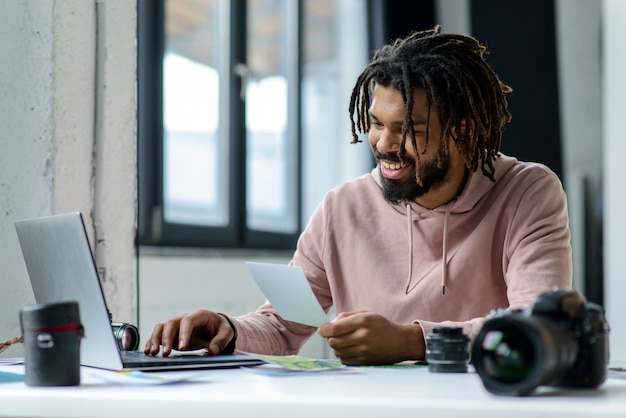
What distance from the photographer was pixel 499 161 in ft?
5.71

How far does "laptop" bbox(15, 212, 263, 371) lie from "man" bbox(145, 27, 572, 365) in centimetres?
37

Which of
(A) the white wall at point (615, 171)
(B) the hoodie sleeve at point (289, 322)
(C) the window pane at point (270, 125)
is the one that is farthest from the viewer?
(C) the window pane at point (270, 125)

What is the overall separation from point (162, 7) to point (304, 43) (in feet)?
4.03

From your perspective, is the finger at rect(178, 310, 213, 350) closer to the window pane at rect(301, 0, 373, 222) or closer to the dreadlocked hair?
the dreadlocked hair

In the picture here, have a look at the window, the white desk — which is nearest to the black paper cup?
the white desk

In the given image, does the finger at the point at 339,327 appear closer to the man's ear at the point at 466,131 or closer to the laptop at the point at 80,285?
the laptop at the point at 80,285

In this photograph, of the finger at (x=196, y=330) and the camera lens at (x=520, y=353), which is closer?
the camera lens at (x=520, y=353)

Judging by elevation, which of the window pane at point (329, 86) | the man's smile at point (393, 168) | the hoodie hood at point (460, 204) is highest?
the window pane at point (329, 86)

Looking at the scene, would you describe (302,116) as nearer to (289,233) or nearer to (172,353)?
(289,233)

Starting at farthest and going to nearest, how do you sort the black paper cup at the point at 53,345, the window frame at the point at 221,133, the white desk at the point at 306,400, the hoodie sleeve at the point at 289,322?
the window frame at the point at 221,133, the hoodie sleeve at the point at 289,322, the black paper cup at the point at 53,345, the white desk at the point at 306,400

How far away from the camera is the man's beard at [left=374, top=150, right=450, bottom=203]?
1.67 metres

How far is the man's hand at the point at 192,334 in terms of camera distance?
132 centimetres

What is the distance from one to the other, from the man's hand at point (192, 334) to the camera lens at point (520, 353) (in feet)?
1.90

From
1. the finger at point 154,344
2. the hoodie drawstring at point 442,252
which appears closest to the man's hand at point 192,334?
the finger at point 154,344
